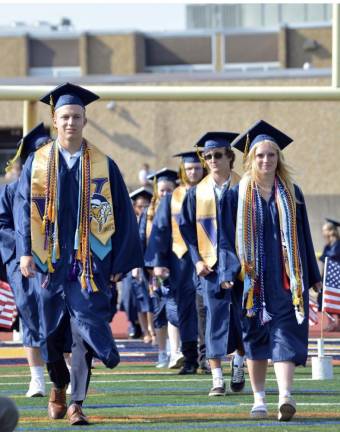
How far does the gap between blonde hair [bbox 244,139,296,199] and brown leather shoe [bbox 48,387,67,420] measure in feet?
5.84

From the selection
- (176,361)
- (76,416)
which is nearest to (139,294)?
(176,361)

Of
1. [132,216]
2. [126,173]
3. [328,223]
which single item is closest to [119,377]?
[132,216]

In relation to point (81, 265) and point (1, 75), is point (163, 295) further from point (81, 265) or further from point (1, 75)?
point (1, 75)

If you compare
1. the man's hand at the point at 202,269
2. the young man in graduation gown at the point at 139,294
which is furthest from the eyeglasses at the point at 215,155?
the young man in graduation gown at the point at 139,294

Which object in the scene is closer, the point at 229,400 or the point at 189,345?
the point at 229,400

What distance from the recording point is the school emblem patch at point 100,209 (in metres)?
9.33

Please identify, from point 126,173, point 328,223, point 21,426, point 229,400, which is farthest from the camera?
point 126,173

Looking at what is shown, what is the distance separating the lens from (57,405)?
9.48m

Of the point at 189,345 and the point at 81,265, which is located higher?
the point at 81,265

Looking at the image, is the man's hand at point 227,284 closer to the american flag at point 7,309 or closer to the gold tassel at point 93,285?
the gold tassel at point 93,285

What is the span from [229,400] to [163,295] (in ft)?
12.3

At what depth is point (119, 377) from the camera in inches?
498

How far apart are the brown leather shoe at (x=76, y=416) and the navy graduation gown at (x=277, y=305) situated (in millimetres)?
1188

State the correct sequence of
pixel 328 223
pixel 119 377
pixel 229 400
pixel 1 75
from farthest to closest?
pixel 1 75 → pixel 328 223 → pixel 119 377 → pixel 229 400
